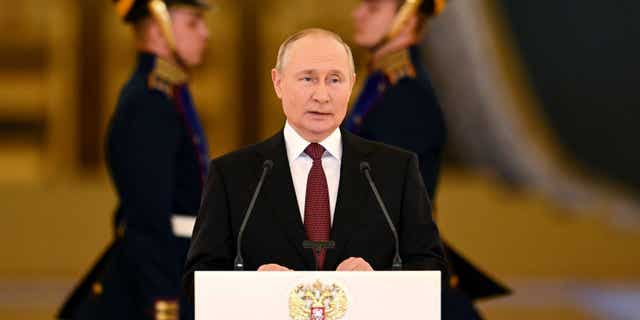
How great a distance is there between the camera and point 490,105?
907 centimetres

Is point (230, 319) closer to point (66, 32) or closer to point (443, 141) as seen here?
point (443, 141)

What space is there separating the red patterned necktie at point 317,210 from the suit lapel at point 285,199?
0.02 metres

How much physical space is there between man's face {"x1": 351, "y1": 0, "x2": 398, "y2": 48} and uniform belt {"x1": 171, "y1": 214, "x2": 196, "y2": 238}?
85 cm

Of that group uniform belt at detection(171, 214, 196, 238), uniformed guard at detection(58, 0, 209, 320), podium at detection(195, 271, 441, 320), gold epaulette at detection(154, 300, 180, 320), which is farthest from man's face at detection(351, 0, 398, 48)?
podium at detection(195, 271, 441, 320)

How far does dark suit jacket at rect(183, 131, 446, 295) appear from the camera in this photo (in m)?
2.99

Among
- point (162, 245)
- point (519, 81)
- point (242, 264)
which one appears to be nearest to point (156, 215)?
point (162, 245)

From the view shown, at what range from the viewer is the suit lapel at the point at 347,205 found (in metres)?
2.99

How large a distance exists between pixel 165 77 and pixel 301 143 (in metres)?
1.87

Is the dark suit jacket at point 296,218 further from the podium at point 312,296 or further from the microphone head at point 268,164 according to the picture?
the podium at point 312,296

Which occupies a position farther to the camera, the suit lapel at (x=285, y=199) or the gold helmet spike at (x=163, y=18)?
the gold helmet spike at (x=163, y=18)

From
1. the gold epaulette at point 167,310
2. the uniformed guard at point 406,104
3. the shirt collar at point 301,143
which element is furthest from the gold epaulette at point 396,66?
the shirt collar at point 301,143

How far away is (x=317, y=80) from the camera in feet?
9.67

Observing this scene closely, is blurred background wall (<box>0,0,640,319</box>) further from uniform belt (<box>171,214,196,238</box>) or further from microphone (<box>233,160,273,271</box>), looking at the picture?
microphone (<box>233,160,273,271</box>)

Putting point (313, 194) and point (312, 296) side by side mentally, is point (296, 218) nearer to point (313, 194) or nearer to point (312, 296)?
point (313, 194)
